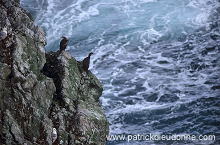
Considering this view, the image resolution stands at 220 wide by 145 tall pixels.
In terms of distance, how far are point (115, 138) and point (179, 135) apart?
375 centimetres

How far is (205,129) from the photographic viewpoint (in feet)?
64.3

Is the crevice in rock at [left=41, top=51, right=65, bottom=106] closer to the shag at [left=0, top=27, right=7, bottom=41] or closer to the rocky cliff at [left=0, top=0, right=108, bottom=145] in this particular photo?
the rocky cliff at [left=0, top=0, right=108, bottom=145]

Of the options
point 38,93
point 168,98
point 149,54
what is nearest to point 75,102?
point 38,93

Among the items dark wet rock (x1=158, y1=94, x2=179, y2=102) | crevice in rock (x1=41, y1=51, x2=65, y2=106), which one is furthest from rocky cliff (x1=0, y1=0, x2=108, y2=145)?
dark wet rock (x1=158, y1=94, x2=179, y2=102)

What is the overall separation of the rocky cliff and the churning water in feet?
24.0

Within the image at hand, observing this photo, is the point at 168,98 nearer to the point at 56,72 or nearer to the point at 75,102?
the point at 75,102

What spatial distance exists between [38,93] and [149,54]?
18.6 metres

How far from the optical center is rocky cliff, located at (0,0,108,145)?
9.92m

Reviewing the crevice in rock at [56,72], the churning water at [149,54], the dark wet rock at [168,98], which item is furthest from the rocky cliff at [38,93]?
the dark wet rock at [168,98]

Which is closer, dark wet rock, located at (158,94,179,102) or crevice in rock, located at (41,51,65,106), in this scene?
crevice in rock, located at (41,51,65,106)

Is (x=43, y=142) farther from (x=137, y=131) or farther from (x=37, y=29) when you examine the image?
(x=137, y=131)

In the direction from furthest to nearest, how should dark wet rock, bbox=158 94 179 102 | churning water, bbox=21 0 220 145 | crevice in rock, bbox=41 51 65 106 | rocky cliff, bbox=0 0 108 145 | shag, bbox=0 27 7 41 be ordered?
dark wet rock, bbox=158 94 179 102, churning water, bbox=21 0 220 145, crevice in rock, bbox=41 51 65 106, shag, bbox=0 27 7 41, rocky cliff, bbox=0 0 108 145

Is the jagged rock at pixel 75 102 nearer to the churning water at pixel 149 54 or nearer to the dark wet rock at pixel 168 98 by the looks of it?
the churning water at pixel 149 54

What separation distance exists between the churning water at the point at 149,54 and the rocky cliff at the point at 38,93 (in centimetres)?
733
